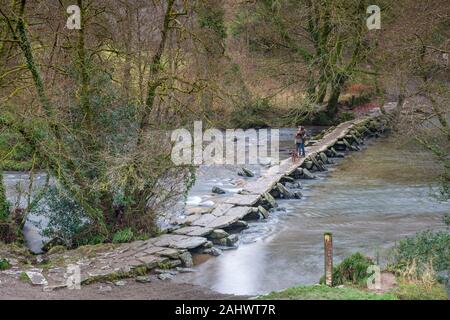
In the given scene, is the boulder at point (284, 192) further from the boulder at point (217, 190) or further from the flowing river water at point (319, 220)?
the boulder at point (217, 190)

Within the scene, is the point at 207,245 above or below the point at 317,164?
below

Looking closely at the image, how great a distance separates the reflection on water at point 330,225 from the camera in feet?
42.3

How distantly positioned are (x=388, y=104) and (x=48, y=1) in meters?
30.3

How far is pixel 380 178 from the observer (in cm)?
2286

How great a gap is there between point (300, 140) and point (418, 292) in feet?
50.8

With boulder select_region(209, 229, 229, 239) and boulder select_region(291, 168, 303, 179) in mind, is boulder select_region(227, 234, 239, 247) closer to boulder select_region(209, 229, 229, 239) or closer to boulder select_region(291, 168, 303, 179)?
boulder select_region(209, 229, 229, 239)

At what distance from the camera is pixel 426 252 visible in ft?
38.3

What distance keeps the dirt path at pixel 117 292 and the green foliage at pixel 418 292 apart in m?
3.14

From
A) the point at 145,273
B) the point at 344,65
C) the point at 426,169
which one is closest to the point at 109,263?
the point at 145,273

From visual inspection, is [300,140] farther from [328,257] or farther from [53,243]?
[328,257]

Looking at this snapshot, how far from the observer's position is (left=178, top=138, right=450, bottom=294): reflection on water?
12906 millimetres

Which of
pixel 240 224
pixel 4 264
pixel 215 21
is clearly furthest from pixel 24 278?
pixel 215 21

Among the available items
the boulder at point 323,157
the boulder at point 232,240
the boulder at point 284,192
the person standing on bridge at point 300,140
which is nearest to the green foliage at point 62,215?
the boulder at point 232,240

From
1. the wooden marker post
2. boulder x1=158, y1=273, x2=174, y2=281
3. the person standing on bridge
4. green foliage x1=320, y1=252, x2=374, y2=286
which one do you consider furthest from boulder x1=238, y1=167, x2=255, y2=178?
the wooden marker post
